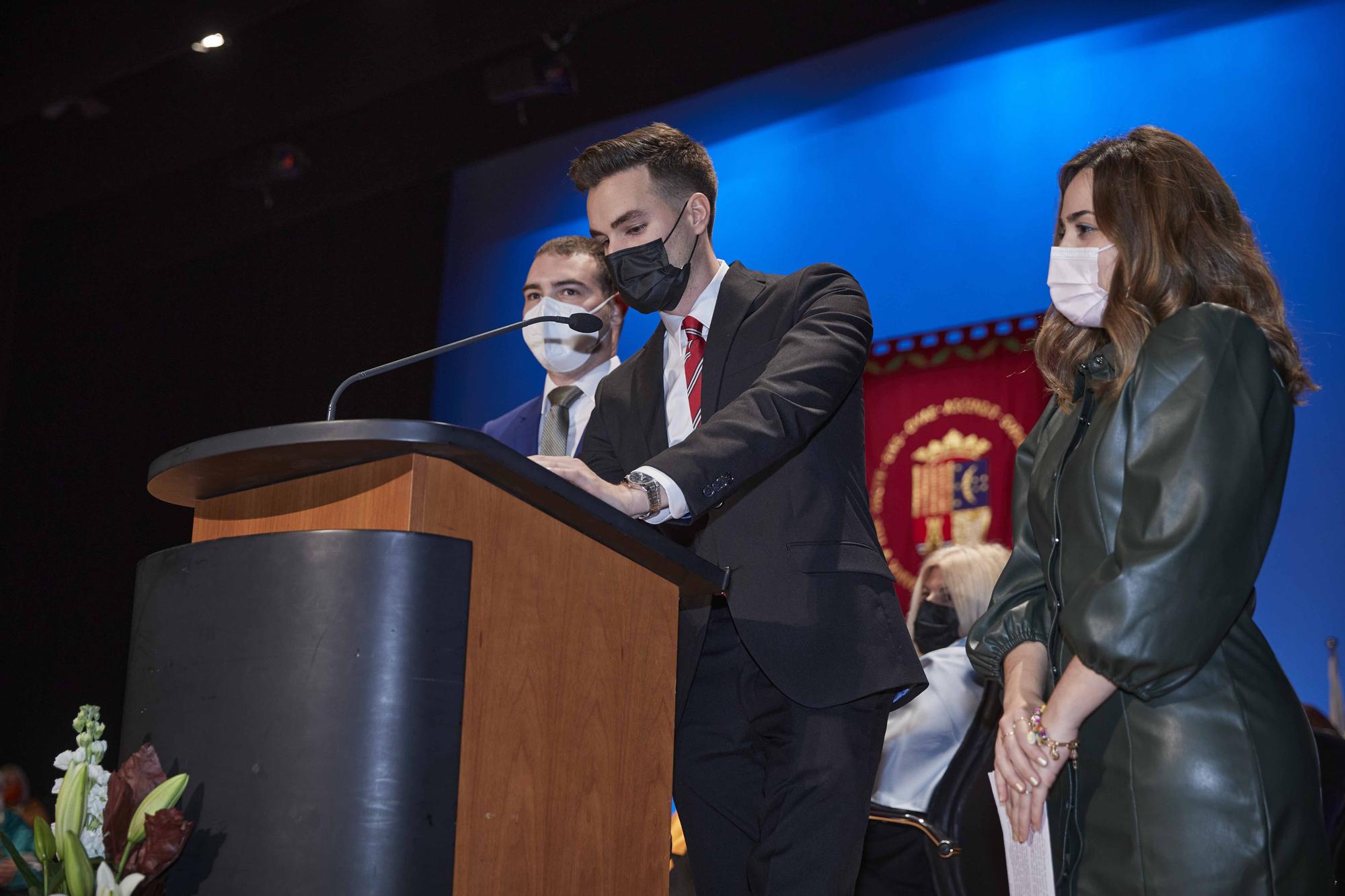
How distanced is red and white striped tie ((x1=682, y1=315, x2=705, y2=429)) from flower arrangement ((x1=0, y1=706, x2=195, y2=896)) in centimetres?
108

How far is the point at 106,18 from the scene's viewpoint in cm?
522

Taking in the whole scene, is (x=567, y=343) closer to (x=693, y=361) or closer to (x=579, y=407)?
(x=579, y=407)

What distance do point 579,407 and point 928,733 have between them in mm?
1318

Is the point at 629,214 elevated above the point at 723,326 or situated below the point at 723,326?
above

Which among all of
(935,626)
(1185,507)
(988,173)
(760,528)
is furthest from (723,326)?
(988,173)

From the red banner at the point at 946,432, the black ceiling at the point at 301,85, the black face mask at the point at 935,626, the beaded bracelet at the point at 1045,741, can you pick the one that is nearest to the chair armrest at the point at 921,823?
the black face mask at the point at 935,626

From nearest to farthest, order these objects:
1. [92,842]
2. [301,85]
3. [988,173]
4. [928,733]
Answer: [92,842]
[928,733]
[301,85]
[988,173]

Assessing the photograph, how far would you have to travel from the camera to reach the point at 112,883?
1.33 metres

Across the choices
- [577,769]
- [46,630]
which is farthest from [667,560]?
[46,630]

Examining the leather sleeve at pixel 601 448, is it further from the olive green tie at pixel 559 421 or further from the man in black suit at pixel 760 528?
the olive green tie at pixel 559 421

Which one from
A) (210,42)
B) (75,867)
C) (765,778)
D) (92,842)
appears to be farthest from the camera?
(210,42)

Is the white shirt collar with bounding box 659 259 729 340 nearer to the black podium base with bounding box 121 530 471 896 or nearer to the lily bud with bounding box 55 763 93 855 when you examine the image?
the black podium base with bounding box 121 530 471 896

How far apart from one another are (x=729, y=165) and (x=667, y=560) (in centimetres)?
569

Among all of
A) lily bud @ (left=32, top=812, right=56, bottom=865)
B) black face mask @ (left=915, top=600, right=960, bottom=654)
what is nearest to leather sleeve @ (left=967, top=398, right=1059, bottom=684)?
lily bud @ (left=32, top=812, right=56, bottom=865)
